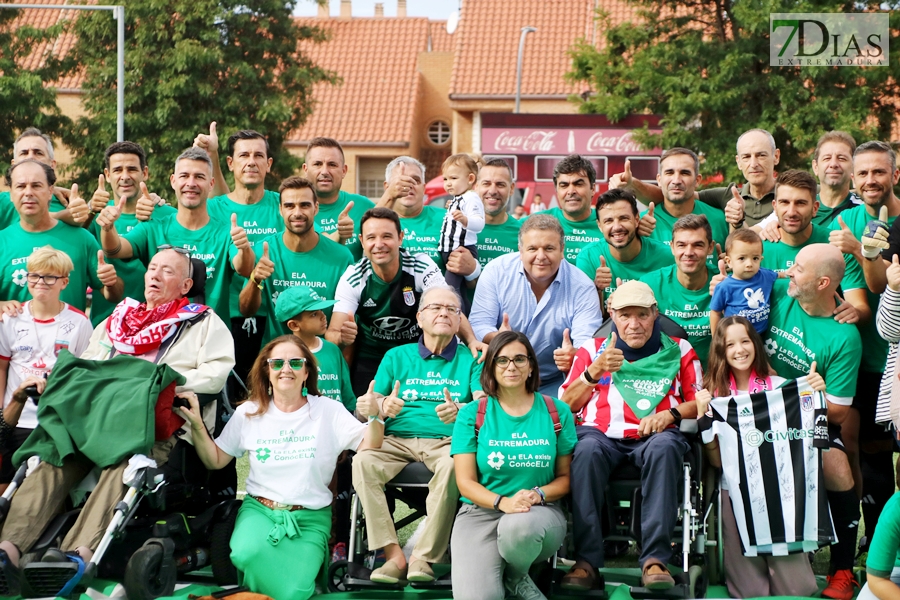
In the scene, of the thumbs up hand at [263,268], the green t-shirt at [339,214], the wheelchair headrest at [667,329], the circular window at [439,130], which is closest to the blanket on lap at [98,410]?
the thumbs up hand at [263,268]

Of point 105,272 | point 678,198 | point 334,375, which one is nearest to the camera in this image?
point 334,375

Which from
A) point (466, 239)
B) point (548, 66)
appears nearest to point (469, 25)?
point (548, 66)

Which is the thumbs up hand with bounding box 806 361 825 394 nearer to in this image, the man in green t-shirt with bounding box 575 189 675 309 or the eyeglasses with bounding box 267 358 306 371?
the man in green t-shirt with bounding box 575 189 675 309

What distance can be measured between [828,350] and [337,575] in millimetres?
2748

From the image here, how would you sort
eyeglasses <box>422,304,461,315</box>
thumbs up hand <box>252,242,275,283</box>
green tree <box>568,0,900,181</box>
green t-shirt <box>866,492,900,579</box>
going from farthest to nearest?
green tree <box>568,0,900,181</box> → thumbs up hand <box>252,242,275,283</box> → eyeglasses <box>422,304,461,315</box> → green t-shirt <box>866,492,900,579</box>

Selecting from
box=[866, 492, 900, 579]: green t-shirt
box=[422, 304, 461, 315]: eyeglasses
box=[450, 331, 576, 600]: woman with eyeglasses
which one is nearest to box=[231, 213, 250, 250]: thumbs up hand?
box=[422, 304, 461, 315]: eyeglasses

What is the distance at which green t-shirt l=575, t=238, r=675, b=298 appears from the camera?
6316 mm

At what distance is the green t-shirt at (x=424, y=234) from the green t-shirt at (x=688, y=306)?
1514 millimetres

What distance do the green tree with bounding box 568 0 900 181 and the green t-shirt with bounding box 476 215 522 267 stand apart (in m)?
13.9

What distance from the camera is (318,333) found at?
19.6 feet

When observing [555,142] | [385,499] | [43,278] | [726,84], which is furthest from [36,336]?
[555,142]

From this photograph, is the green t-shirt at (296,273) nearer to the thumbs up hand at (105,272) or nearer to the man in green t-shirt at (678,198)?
the thumbs up hand at (105,272)

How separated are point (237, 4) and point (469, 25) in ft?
40.4

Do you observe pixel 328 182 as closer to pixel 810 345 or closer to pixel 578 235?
pixel 578 235
